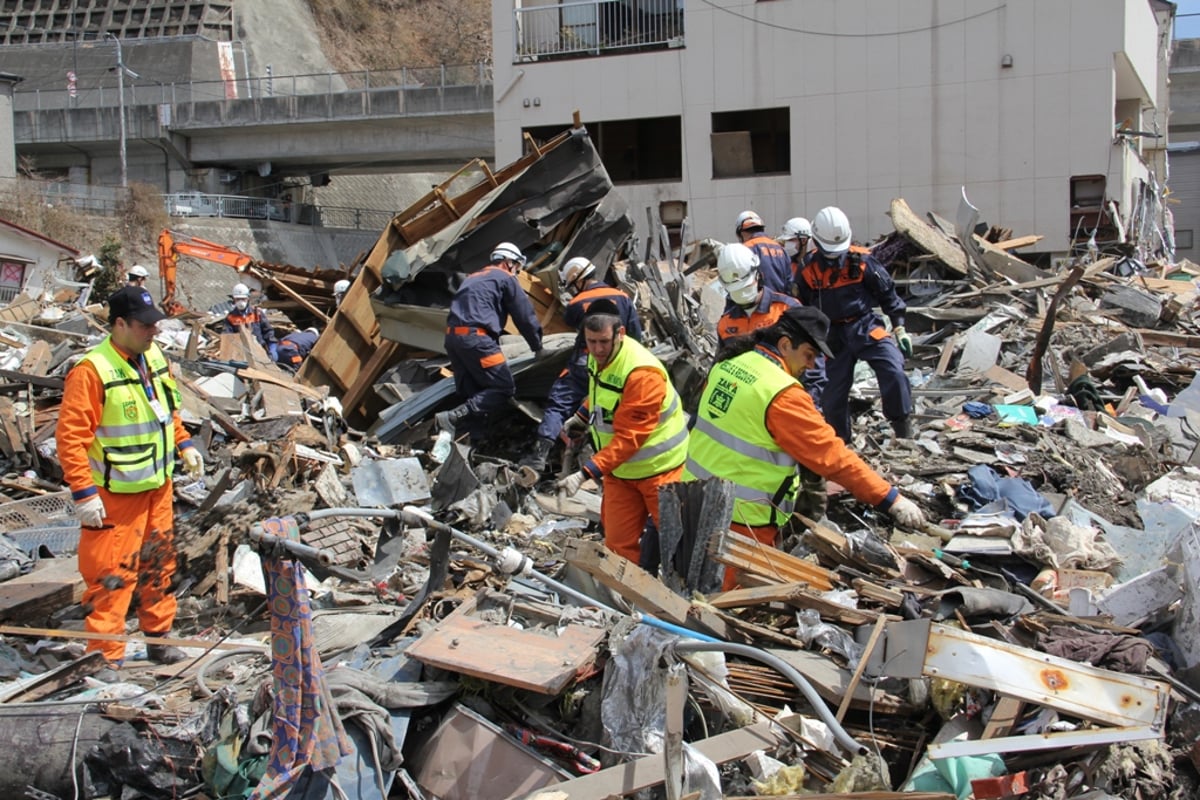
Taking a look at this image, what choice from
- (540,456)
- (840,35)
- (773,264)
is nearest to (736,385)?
(540,456)

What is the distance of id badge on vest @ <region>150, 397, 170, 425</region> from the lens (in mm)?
4758

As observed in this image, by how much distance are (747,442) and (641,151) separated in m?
16.9

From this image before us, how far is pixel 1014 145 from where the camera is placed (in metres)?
16.4

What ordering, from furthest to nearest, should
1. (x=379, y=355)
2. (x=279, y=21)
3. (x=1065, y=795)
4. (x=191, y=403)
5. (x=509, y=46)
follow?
(x=279, y=21) < (x=509, y=46) < (x=379, y=355) < (x=191, y=403) < (x=1065, y=795)

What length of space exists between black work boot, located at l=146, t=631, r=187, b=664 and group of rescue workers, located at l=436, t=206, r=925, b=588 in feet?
6.49

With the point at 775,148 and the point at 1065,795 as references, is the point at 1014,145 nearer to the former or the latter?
the point at 775,148

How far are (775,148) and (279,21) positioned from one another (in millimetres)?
31215

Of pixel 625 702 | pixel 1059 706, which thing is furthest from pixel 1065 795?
pixel 625 702

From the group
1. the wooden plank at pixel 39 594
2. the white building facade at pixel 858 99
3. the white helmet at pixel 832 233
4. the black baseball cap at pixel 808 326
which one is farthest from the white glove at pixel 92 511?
the white building facade at pixel 858 99

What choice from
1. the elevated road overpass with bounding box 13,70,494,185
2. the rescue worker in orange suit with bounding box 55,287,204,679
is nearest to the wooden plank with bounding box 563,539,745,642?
the rescue worker in orange suit with bounding box 55,287,204,679

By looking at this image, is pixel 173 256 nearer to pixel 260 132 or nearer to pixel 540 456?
pixel 540 456

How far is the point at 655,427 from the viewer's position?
4.88 m

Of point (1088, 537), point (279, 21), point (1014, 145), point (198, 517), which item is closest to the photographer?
point (1088, 537)

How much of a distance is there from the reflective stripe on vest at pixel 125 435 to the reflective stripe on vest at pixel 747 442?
243 centimetres
